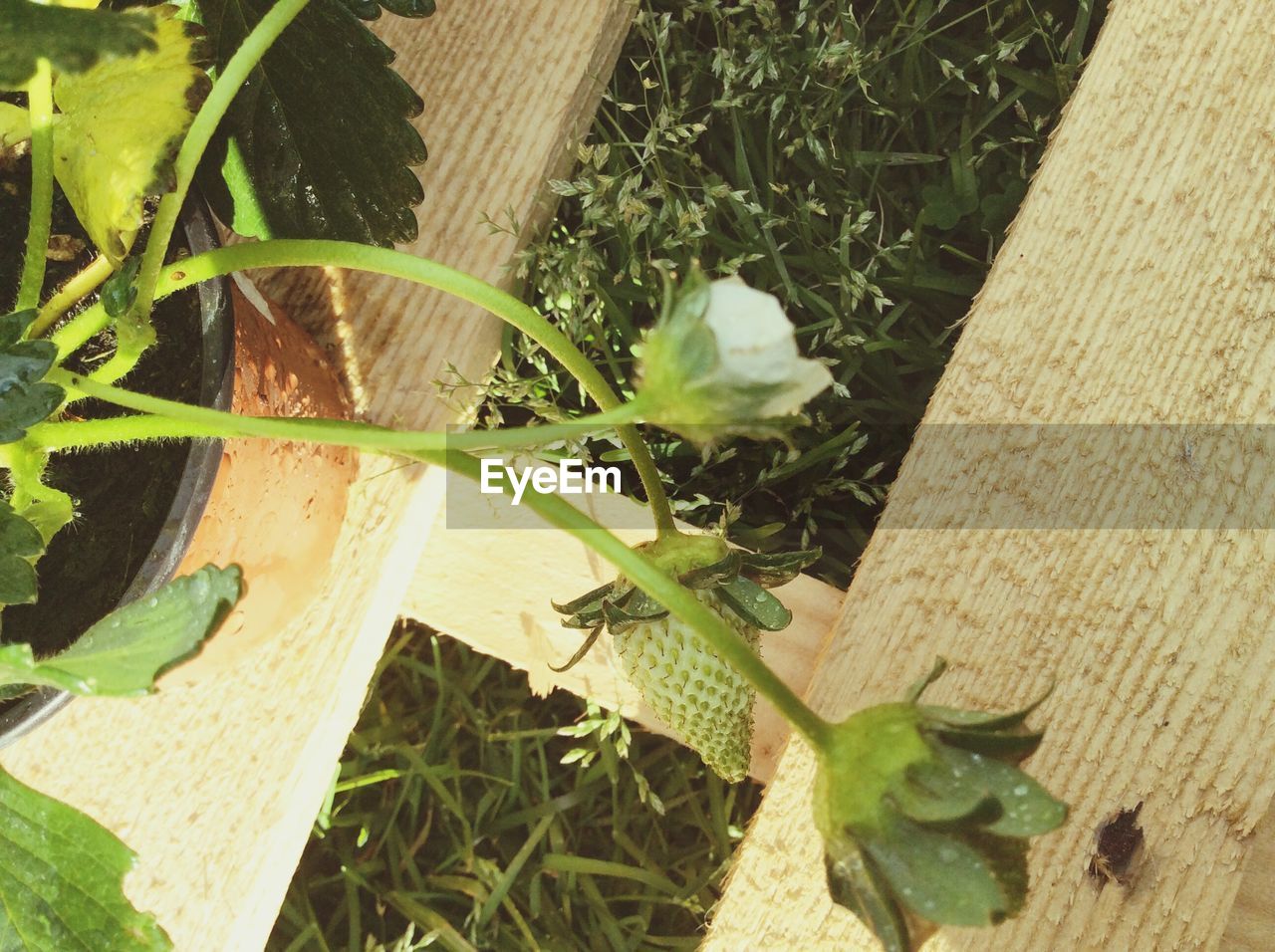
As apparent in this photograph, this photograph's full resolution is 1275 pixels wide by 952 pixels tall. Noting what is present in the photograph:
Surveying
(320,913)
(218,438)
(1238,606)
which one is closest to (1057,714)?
(1238,606)

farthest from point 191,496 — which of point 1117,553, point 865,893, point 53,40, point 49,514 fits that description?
point 1117,553

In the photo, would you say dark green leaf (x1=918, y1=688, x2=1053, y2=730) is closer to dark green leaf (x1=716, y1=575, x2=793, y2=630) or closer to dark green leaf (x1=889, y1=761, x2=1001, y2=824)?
dark green leaf (x1=889, y1=761, x2=1001, y2=824)

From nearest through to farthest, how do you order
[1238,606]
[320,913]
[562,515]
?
[562,515]
[1238,606]
[320,913]

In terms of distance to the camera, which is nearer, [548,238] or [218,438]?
[218,438]

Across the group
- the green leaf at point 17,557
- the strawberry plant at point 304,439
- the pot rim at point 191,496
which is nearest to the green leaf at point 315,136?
the strawberry plant at point 304,439

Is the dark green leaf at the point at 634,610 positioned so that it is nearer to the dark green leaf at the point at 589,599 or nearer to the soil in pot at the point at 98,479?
the dark green leaf at the point at 589,599

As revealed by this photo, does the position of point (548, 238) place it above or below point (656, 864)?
above

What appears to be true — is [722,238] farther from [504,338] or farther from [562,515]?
[562,515]
